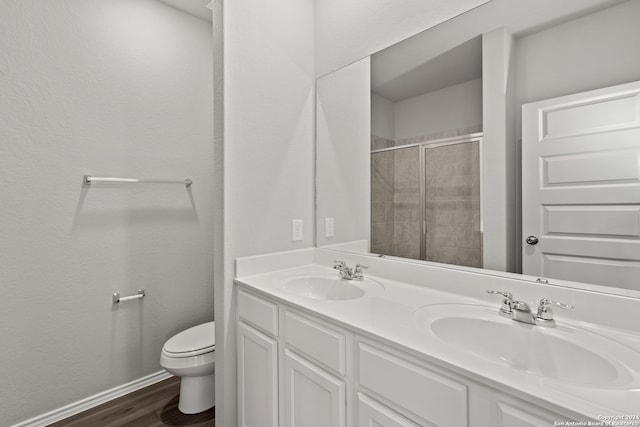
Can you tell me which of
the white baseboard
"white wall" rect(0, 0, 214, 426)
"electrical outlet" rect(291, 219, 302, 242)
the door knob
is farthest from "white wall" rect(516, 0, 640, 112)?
the white baseboard

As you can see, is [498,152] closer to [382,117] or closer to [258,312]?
[382,117]

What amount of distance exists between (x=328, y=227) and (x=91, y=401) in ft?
5.89

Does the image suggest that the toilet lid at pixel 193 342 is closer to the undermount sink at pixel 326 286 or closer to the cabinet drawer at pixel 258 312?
the cabinet drawer at pixel 258 312

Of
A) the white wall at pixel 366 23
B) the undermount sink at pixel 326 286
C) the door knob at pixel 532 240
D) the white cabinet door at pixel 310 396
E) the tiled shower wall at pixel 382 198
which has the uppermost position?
the white wall at pixel 366 23

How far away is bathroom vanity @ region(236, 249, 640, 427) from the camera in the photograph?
0.65 metres

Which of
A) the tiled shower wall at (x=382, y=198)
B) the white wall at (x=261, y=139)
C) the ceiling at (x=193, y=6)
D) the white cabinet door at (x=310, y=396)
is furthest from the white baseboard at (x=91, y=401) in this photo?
the ceiling at (x=193, y=6)

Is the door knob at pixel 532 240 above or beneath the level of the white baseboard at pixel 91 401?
above

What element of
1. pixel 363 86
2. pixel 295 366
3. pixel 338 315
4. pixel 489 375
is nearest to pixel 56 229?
pixel 295 366

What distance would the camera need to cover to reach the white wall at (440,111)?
1.28 m

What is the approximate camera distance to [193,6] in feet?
7.19

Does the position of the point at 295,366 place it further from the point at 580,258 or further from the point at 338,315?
the point at 580,258

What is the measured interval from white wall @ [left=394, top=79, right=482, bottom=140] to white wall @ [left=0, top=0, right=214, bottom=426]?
1583 mm

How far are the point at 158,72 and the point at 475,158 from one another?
213cm

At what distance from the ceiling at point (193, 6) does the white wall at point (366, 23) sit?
0.88 meters
